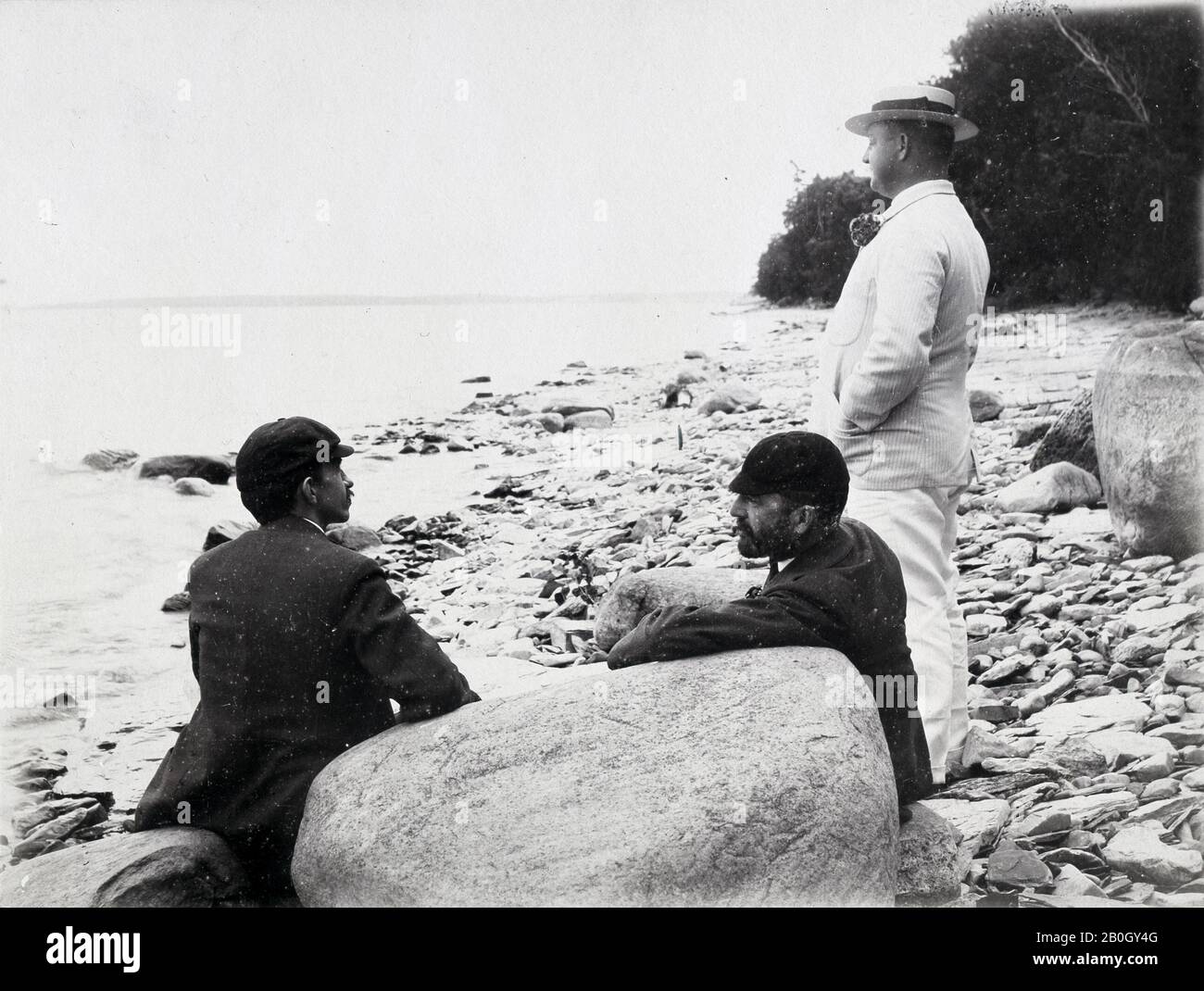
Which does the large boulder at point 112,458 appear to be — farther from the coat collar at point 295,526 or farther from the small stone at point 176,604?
the coat collar at point 295,526


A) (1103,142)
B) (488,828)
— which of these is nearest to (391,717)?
(488,828)

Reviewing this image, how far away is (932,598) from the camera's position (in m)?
3.02

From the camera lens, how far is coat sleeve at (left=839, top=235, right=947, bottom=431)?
2963 millimetres

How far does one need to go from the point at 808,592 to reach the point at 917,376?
77 centimetres

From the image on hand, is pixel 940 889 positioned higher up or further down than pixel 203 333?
further down

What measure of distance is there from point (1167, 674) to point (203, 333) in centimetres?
319

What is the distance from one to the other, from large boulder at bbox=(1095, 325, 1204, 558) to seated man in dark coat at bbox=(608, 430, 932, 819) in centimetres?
191

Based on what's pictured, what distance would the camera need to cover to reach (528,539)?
4.28m

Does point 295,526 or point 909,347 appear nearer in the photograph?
point 295,526

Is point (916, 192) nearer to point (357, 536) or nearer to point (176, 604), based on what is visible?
point (357, 536)

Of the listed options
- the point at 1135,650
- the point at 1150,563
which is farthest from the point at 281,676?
the point at 1150,563

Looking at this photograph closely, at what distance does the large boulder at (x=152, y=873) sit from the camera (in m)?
2.56

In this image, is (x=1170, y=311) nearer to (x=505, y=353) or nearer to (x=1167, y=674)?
(x=1167, y=674)

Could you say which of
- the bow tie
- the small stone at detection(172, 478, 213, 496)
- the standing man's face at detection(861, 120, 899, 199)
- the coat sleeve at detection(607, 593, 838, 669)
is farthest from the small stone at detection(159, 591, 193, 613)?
the standing man's face at detection(861, 120, 899, 199)
